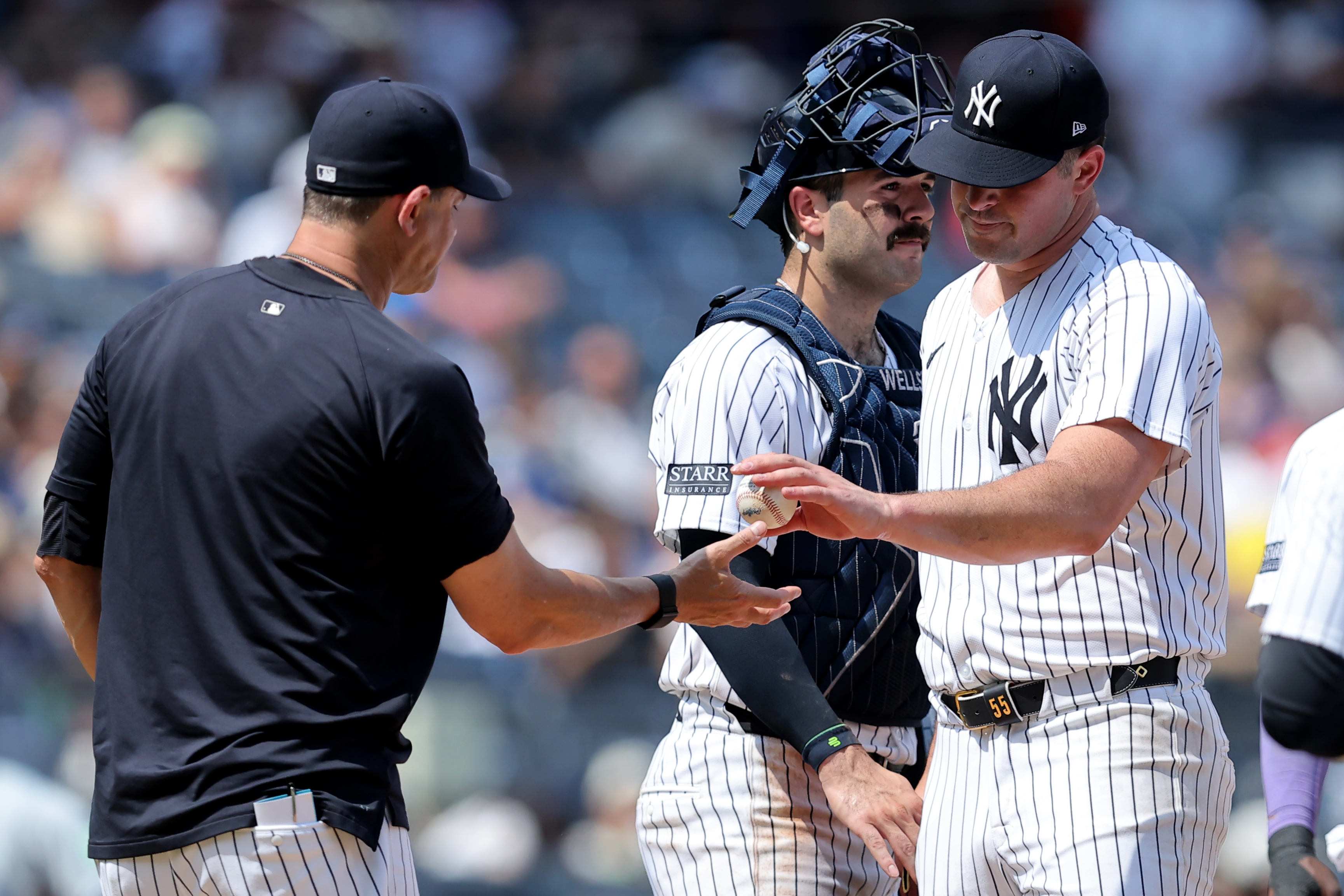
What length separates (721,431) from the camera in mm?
2822

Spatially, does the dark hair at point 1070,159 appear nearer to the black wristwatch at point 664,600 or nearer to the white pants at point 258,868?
the black wristwatch at point 664,600

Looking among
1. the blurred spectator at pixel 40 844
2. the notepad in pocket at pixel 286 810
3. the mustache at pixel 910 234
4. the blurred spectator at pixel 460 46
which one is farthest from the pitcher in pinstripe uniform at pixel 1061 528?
the blurred spectator at pixel 460 46

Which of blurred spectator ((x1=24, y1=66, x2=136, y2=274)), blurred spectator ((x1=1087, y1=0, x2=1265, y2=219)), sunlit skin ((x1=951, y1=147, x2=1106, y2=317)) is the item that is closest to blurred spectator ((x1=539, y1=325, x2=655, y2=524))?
blurred spectator ((x1=1087, y1=0, x2=1265, y2=219))

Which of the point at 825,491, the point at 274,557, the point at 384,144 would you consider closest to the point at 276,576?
the point at 274,557

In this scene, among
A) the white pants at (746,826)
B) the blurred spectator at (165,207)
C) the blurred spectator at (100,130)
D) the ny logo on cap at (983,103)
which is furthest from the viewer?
the blurred spectator at (100,130)

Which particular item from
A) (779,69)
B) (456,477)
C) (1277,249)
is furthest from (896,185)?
(779,69)

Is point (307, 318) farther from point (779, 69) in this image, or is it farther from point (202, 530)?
point (779, 69)

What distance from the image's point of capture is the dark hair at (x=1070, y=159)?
253cm

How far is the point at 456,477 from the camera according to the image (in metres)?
2.24

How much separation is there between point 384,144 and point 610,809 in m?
3.87

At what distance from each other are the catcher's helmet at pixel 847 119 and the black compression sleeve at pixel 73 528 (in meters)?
1.43

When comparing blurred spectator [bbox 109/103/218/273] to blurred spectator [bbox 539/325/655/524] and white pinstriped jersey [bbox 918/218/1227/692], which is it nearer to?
blurred spectator [bbox 539/325/655/524]

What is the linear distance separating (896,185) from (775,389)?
1.87 feet

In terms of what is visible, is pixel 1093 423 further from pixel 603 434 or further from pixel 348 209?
pixel 603 434
